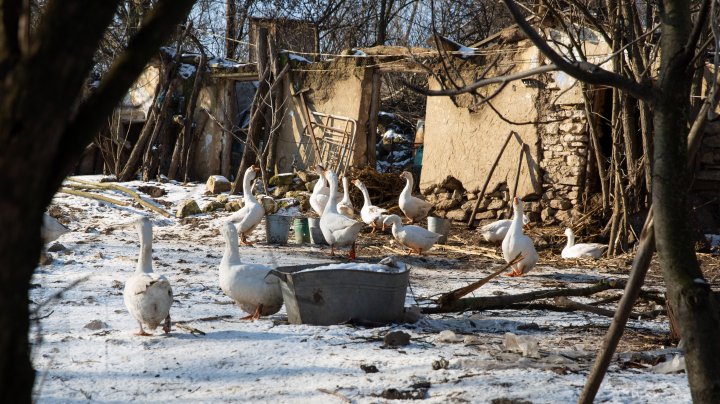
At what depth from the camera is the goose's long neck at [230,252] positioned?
6.56 m

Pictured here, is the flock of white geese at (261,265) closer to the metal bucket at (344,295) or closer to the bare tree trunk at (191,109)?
the metal bucket at (344,295)

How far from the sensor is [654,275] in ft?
30.7

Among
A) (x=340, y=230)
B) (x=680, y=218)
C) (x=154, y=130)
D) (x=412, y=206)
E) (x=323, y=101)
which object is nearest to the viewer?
(x=680, y=218)

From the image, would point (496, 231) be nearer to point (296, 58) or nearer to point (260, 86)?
point (260, 86)

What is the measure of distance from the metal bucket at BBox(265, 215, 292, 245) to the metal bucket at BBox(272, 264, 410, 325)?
5.32m

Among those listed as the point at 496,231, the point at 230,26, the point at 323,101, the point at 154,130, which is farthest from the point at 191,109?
the point at 496,231

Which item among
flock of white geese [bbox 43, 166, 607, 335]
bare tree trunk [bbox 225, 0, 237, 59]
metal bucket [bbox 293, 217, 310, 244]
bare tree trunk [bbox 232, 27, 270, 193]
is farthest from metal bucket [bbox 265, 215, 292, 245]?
bare tree trunk [bbox 225, 0, 237, 59]

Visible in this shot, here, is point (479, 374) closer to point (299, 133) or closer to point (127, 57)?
point (127, 57)

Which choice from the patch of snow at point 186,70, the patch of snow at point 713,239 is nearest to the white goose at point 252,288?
the patch of snow at point 713,239

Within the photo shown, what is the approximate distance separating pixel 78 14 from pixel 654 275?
28.5ft

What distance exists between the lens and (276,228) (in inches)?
446

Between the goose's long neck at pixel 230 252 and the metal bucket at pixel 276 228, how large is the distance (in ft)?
15.0

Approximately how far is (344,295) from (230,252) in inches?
48.0

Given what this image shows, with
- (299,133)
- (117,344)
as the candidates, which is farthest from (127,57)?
(299,133)
